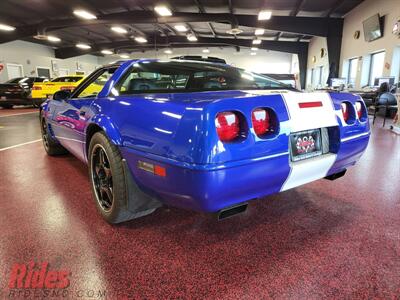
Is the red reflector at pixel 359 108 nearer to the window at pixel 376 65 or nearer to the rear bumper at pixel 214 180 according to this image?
the rear bumper at pixel 214 180

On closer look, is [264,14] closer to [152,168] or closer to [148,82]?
[148,82]

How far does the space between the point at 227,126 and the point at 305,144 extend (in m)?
0.54

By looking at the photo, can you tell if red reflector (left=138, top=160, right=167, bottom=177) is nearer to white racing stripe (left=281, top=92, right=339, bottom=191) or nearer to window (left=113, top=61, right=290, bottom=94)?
white racing stripe (left=281, top=92, right=339, bottom=191)

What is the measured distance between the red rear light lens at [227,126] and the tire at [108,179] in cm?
70

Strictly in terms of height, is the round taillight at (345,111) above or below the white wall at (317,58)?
below

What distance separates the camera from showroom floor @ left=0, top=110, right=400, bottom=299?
130 centimetres

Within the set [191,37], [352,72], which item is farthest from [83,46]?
[352,72]

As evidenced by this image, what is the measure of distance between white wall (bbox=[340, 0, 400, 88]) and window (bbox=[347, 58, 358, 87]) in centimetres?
21

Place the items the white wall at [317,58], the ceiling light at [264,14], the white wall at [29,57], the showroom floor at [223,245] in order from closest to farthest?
1. the showroom floor at [223,245]
2. the ceiling light at [264,14]
3. the white wall at [317,58]
4. the white wall at [29,57]

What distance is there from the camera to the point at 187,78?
231 centimetres

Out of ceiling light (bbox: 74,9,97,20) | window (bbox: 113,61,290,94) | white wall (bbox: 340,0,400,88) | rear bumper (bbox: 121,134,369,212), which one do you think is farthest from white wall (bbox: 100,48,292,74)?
rear bumper (bbox: 121,134,369,212)

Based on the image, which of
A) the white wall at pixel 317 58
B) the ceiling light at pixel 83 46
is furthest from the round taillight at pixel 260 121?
→ the ceiling light at pixel 83 46

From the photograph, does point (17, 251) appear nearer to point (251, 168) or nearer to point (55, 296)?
point (55, 296)

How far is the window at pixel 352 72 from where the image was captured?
11.6 m
